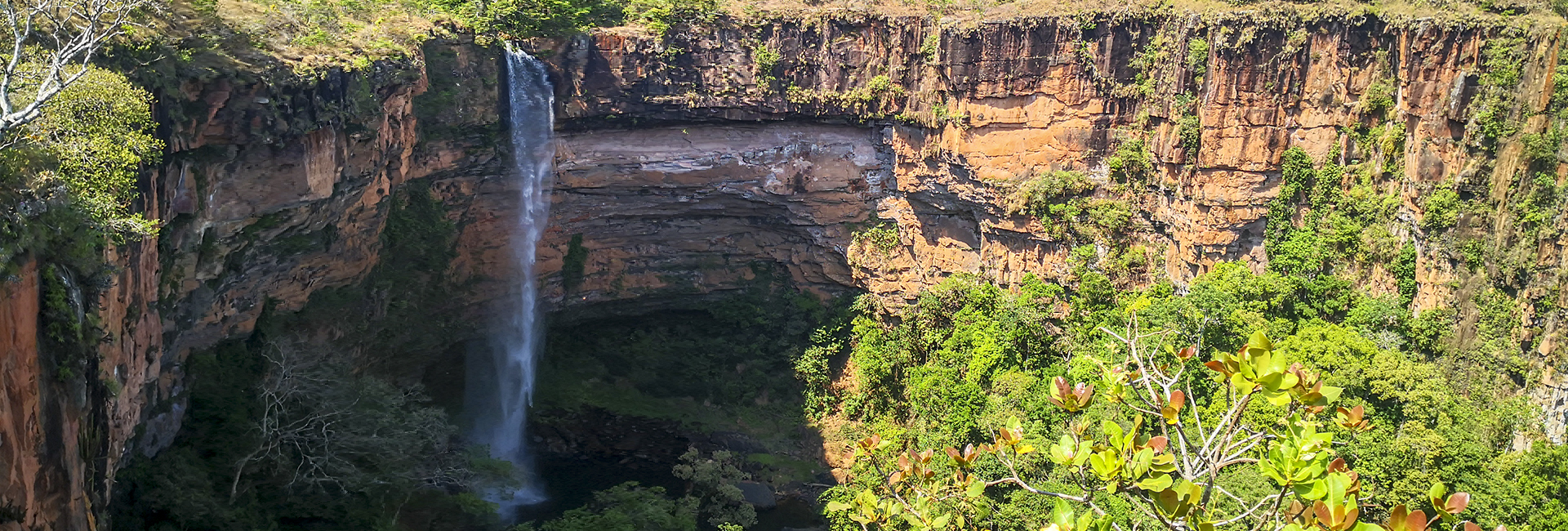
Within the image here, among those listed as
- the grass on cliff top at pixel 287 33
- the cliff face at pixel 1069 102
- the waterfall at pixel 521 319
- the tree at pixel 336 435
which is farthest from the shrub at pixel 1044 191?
the tree at pixel 336 435

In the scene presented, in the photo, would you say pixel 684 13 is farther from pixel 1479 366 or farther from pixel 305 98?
pixel 1479 366

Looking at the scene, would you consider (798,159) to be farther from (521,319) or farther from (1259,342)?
(1259,342)

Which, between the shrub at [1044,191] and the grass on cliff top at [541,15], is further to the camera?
the shrub at [1044,191]

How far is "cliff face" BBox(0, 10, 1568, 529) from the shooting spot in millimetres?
14477

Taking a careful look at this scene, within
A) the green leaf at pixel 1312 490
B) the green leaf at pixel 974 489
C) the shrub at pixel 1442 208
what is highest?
the green leaf at pixel 1312 490

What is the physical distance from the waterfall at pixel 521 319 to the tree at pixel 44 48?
8.40 meters

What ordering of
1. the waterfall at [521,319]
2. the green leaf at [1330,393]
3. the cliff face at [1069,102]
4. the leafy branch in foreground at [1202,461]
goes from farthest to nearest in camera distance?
the waterfall at [521,319] → the cliff face at [1069,102] → the green leaf at [1330,393] → the leafy branch in foreground at [1202,461]

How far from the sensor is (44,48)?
11516 millimetres

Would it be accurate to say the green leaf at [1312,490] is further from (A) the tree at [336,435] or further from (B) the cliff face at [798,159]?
(A) the tree at [336,435]

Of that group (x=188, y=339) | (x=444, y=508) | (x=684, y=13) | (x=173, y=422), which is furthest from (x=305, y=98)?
(x=684, y=13)

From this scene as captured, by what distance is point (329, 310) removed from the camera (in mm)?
18453

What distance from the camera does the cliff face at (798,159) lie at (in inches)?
570

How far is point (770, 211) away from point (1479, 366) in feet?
42.1

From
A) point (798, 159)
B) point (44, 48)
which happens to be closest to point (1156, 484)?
point (44, 48)
